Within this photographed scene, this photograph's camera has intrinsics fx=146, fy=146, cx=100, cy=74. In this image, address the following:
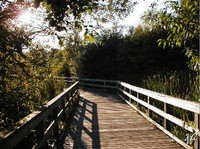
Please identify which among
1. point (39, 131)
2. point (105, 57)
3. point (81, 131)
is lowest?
point (81, 131)

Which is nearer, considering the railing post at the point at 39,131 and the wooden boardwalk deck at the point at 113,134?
the railing post at the point at 39,131

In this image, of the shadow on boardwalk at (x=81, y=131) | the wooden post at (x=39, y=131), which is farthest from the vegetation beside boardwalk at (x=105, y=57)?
the shadow on boardwalk at (x=81, y=131)

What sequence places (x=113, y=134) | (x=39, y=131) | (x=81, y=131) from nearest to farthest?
(x=39, y=131) → (x=113, y=134) → (x=81, y=131)

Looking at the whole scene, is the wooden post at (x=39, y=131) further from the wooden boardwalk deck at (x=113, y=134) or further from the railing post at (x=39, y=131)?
the wooden boardwalk deck at (x=113, y=134)

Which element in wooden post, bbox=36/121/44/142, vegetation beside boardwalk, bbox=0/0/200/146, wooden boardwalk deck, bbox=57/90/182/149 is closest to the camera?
vegetation beside boardwalk, bbox=0/0/200/146

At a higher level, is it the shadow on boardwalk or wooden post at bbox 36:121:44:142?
wooden post at bbox 36:121:44:142

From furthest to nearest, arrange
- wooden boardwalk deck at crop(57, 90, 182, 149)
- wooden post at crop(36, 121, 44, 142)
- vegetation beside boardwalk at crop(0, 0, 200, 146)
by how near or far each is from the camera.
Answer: wooden boardwalk deck at crop(57, 90, 182, 149) < wooden post at crop(36, 121, 44, 142) < vegetation beside boardwalk at crop(0, 0, 200, 146)

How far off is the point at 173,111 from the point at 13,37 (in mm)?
3569

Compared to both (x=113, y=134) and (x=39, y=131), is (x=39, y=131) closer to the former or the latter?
(x=39, y=131)

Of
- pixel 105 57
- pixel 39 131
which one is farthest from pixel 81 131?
pixel 105 57

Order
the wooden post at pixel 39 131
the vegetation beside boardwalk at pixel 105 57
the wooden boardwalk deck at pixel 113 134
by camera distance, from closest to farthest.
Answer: the vegetation beside boardwalk at pixel 105 57
the wooden post at pixel 39 131
the wooden boardwalk deck at pixel 113 134

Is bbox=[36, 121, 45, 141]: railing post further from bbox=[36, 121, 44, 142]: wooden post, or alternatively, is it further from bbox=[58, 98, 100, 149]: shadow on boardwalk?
bbox=[58, 98, 100, 149]: shadow on boardwalk

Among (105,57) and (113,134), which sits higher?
(105,57)

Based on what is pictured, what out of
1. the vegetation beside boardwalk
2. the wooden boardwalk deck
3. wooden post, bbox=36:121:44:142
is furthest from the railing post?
the wooden boardwalk deck
